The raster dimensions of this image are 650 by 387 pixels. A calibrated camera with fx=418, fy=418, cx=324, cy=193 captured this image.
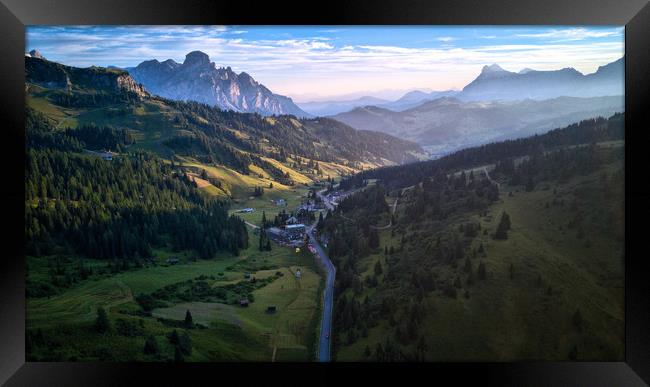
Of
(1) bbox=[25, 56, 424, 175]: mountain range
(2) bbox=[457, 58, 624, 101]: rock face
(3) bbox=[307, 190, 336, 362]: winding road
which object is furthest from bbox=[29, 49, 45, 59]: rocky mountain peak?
(2) bbox=[457, 58, 624, 101]: rock face

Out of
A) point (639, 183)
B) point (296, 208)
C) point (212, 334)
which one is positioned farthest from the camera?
point (296, 208)

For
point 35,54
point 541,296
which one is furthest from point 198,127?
point 541,296

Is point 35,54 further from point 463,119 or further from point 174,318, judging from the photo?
point 463,119

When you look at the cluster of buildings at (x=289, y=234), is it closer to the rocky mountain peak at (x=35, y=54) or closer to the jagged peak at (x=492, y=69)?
the jagged peak at (x=492, y=69)

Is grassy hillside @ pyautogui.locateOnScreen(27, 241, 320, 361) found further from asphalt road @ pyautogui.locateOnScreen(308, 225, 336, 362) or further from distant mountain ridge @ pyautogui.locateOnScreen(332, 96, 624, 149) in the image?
distant mountain ridge @ pyautogui.locateOnScreen(332, 96, 624, 149)
